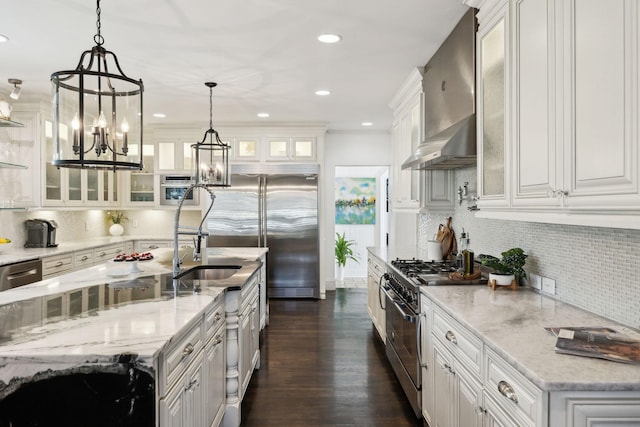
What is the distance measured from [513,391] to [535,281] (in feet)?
3.87

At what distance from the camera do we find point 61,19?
2.81m

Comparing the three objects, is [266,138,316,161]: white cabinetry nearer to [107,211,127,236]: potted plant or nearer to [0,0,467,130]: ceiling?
[0,0,467,130]: ceiling

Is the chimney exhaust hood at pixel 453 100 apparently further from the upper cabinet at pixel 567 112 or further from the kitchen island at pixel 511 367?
the kitchen island at pixel 511 367

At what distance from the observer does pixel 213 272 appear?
11.1 feet

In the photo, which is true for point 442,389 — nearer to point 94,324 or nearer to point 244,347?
point 244,347

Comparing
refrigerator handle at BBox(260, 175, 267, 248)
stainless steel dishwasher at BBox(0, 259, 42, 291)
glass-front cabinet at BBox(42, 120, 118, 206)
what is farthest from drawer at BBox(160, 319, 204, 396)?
refrigerator handle at BBox(260, 175, 267, 248)

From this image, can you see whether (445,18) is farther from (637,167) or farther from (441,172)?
(637,167)

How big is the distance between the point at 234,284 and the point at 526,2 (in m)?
2.09

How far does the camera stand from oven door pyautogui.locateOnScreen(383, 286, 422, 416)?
2.67 metres

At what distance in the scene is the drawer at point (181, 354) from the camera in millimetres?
1536

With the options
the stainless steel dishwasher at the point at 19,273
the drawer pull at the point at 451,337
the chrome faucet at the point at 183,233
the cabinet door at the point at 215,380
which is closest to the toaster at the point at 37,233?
the stainless steel dishwasher at the point at 19,273

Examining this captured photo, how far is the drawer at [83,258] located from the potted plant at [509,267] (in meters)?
4.47

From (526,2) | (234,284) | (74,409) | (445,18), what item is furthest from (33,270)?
(526,2)

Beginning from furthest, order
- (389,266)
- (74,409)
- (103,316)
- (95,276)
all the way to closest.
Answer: (389,266) → (95,276) → (103,316) → (74,409)
